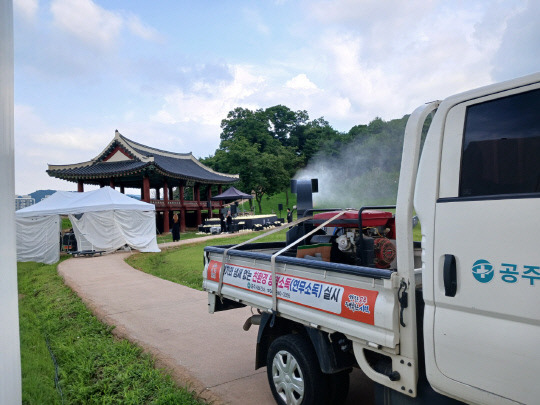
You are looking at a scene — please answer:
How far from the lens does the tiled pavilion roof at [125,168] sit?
2667 cm

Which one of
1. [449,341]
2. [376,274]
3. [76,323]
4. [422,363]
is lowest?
[76,323]

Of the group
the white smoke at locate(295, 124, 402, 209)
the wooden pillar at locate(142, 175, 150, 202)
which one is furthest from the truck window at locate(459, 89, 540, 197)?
the wooden pillar at locate(142, 175, 150, 202)

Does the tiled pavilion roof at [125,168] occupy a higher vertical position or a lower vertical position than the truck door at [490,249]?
higher

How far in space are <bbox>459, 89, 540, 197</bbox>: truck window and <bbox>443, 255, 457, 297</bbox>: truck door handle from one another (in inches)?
14.0

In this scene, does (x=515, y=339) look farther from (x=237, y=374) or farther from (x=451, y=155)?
(x=237, y=374)

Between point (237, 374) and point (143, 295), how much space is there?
4664mm

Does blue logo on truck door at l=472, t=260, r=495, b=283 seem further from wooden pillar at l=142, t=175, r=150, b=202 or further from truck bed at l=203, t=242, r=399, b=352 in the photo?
wooden pillar at l=142, t=175, r=150, b=202

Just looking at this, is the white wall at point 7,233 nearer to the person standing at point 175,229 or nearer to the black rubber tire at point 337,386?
the black rubber tire at point 337,386

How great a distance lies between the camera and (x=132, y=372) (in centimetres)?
446

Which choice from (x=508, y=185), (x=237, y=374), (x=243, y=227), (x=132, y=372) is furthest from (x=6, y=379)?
(x=243, y=227)

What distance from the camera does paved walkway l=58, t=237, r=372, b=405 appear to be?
4027mm

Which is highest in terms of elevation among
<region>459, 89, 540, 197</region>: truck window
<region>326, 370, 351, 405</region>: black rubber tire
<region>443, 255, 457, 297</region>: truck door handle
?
<region>459, 89, 540, 197</region>: truck window

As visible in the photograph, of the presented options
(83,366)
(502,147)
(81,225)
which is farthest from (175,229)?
(502,147)

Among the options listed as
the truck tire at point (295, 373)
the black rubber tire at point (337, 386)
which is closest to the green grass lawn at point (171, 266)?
the truck tire at point (295, 373)
